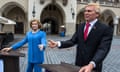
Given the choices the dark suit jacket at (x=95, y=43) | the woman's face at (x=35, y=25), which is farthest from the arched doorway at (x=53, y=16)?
the dark suit jacket at (x=95, y=43)

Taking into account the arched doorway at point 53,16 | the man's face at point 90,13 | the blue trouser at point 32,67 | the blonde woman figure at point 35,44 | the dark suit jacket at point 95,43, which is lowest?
the arched doorway at point 53,16

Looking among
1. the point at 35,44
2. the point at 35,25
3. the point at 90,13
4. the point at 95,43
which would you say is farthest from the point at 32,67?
the point at 90,13

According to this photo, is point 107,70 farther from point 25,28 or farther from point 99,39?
point 25,28

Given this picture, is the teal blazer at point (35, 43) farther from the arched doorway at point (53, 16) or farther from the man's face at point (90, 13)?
the arched doorway at point (53, 16)

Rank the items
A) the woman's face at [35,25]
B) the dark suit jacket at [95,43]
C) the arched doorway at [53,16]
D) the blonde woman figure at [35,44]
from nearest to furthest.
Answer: the dark suit jacket at [95,43], the woman's face at [35,25], the blonde woman figure at [35,44], the arched doorway at [53,16]

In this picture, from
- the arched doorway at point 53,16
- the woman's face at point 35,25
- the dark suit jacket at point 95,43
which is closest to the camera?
the dark suit jacket at point 95,43

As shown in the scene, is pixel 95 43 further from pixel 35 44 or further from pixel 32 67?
pixel 32 67

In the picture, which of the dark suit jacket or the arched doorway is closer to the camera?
the dark suit jacket

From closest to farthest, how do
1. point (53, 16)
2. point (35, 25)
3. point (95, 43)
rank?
point (95, 43) → point (35, 25) → point (53, 16)

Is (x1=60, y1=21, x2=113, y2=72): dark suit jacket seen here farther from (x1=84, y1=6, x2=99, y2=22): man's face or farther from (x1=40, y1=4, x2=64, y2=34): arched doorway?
(x1=40, y1=4, x2=64, y2=34): arched doorway

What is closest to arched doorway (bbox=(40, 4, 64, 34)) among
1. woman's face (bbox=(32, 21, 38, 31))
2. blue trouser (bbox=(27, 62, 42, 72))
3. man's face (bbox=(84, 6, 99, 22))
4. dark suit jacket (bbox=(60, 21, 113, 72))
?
blue trouser (bbox=(27, 62, 42, 72))

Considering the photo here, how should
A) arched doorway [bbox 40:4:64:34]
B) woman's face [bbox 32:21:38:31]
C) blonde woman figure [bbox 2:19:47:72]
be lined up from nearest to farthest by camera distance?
woman's face [bbox 32:21:38:31], blonde woman figure [bbox 2:19:47:72], arched doorway [bbox 40:4:64:34]

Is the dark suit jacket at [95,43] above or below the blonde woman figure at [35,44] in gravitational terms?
above

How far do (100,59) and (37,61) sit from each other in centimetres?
308
